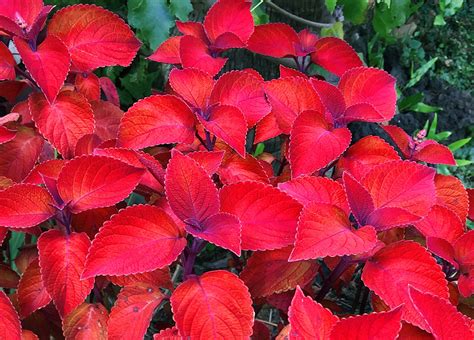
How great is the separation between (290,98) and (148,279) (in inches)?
11.8

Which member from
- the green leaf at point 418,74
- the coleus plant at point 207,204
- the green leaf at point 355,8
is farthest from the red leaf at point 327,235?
the green leaf at point 418,74

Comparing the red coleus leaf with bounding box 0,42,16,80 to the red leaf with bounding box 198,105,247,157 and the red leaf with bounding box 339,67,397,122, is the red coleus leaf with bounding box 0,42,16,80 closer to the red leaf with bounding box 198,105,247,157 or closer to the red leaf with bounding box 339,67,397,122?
the red leaf with bounding box 198,105,247,157

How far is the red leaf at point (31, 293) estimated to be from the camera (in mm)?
689

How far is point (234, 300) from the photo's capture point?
605mm

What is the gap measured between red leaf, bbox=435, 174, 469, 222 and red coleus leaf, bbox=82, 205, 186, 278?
36cm

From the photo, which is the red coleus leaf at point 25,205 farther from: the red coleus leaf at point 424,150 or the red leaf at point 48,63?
the red coleus leaf at point 424,150

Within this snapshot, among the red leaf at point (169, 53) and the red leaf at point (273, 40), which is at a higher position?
the red leaf at point (273, 40)

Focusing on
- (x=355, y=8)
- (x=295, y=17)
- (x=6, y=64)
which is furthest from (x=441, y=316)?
(x=295, y=17)

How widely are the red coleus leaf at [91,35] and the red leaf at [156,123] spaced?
120 millimetres

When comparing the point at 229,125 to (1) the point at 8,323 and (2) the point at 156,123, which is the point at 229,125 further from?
(1) the point at 8,323

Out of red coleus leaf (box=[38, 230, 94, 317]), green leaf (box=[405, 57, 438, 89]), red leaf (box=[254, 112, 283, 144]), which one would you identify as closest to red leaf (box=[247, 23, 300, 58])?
red leaf (box=[254, 112, 283, 144])

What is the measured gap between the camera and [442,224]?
722 mm

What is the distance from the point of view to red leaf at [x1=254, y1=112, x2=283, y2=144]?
854 millimetres

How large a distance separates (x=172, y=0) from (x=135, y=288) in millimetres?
768
